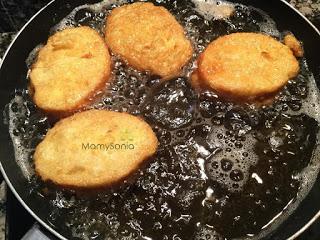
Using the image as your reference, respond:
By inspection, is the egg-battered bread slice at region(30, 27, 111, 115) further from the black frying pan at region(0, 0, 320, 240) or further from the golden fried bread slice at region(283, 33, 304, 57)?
the golden fried bread slice at region(283, 33, 304, 57)

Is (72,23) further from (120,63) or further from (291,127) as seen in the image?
(291,127)

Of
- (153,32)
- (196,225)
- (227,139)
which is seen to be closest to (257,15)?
(153,32)

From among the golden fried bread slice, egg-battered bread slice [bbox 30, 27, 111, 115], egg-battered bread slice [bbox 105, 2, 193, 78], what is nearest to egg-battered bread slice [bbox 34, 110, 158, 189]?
egg-battered bread slice [bbox 30, 27, 111, 115]

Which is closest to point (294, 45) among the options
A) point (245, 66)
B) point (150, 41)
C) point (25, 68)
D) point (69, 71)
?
point (245, 66)

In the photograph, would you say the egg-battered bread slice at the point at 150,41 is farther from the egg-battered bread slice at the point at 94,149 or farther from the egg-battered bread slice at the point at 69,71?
the egg-battered bread slice at the point at 94,149

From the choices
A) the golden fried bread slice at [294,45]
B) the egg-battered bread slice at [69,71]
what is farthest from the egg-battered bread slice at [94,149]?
the golden fried bread slice at [294,45]
